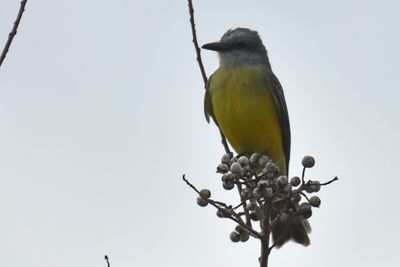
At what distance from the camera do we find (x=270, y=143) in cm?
816

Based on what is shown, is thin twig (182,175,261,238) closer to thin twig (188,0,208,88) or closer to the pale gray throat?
thin twig (188,0,208,88)

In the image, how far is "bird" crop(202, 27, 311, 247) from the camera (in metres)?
8.00

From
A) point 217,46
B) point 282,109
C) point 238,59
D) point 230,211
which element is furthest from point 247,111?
point 230,211

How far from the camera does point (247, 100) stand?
26.4 feet

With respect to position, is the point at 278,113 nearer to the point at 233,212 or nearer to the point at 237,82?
the point at 237,82

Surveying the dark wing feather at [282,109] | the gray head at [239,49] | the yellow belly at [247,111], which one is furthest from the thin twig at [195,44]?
the dark wing feather at [282,109]

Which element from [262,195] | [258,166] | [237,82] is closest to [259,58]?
[237,82]

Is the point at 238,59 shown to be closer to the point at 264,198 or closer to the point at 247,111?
the point at 247,111

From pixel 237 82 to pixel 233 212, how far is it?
12.2 ft

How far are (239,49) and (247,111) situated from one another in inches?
38.1

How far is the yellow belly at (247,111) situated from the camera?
7.97 meters

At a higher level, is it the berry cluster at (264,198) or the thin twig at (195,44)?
the thin twig at (195,44)

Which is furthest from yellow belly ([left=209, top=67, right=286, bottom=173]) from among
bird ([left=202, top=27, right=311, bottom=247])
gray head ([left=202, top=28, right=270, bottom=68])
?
gray head ([left=202, top=28, right=270, bottom=68])

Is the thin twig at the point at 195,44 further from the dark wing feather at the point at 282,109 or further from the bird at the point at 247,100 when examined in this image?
the dark wing feather at the point at 282,109
